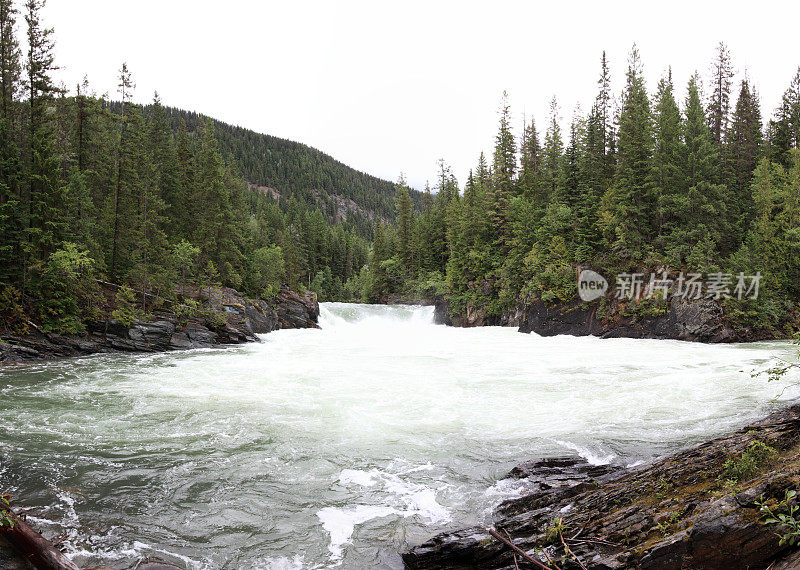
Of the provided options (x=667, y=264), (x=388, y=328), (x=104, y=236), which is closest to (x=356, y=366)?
(x=104, y=236)

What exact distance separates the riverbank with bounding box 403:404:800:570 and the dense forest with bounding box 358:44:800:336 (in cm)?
2431

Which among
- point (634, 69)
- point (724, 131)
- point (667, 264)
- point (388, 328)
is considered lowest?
point (388, 328)

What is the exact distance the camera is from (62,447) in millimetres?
8672

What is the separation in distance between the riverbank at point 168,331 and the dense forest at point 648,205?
2149 cm

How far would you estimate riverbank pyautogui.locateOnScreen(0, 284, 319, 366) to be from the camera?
63.3 feet

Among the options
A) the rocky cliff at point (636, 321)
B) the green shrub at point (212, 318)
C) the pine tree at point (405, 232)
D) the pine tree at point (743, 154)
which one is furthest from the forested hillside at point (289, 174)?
the green shrub at point (212, 318)

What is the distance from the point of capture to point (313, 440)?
9328mm

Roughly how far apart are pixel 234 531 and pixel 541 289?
30681 millimetres

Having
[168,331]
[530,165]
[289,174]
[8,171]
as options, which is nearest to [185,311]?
[168,331]

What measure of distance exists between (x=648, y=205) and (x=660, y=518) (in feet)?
107

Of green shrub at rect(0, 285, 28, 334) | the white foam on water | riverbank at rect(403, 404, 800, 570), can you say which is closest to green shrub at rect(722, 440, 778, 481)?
riverbank at rect(403, 404, 800, 570)

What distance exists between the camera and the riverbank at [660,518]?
11.3ft

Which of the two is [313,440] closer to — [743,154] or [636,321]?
[636,321]

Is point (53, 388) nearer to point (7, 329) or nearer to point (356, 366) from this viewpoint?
point (7, 329)
